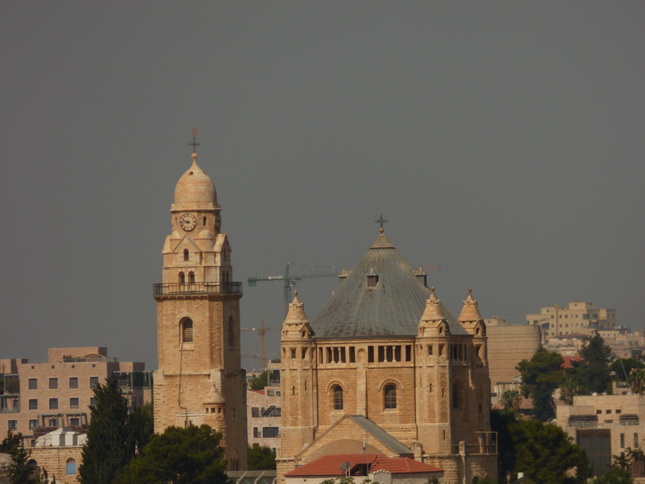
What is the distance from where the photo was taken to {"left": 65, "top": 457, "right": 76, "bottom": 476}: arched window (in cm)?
16795

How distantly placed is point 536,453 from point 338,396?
57.9 ft

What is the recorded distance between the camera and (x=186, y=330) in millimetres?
153125

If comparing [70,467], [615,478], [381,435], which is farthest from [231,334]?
[615,478]

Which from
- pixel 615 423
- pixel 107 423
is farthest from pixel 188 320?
pixel 615 423

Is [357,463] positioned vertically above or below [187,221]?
below

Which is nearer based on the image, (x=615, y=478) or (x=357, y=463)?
(x=357, y=463)

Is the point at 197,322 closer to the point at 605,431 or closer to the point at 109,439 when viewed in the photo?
A: the point at 109,439

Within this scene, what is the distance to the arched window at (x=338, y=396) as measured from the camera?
13862 centimetres

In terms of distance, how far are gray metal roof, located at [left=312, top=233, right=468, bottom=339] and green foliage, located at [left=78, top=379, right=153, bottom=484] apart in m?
14.8

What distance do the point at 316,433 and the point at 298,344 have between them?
18.8 ft

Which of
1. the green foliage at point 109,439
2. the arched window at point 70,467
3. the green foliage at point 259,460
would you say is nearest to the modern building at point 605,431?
A: the green foliage at point 259,460

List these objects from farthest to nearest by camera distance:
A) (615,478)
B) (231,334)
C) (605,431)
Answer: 1. (605,431)
2. (231,334)
3. (615,478)

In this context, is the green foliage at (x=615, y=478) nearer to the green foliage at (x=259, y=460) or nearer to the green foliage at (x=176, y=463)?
the green foliage at (x=176, y=463)

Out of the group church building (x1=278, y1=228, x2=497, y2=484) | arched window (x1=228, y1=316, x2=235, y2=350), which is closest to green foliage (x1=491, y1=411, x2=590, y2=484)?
church building (x1=278, y1=228, x2=497, y2=484)
